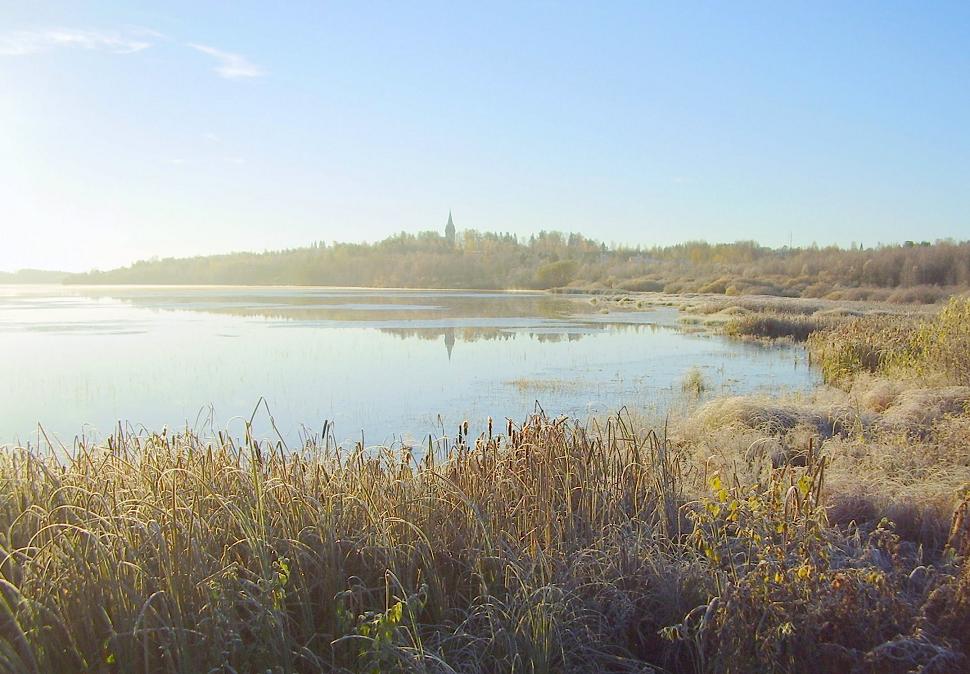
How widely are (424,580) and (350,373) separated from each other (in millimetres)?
11712

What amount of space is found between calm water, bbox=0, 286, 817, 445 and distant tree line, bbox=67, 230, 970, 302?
Result: 2658cm

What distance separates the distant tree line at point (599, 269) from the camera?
4906cm

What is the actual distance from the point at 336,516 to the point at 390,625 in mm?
1237

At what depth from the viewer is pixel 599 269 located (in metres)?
86.6

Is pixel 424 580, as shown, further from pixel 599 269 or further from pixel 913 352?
pixel 599 269

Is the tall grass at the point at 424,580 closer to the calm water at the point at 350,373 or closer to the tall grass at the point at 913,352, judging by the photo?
the calm water at the point at 350,373

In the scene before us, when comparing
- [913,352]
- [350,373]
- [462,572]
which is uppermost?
[913,352]

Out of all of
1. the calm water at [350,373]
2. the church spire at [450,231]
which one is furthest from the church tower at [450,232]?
the calm water at [350,373]

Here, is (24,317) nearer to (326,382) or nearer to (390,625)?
(326,382)

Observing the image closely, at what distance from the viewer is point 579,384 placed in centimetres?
1380

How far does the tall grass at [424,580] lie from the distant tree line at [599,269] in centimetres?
3997

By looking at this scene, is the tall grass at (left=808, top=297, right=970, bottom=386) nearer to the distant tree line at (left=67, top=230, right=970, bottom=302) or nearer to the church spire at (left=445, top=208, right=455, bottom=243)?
the distant tree line at (left=67, top=230, right=970, bottom=302)

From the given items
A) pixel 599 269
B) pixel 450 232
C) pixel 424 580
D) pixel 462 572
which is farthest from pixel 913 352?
pixel 450 232

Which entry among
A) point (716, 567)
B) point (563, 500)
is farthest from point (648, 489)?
point (716, 567)
